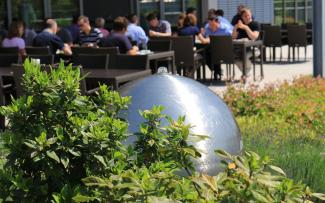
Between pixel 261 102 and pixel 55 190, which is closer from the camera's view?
pixel 55 190

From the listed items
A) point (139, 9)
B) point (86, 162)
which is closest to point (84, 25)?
point (139, 9)

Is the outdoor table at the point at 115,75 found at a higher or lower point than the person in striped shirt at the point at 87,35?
lower

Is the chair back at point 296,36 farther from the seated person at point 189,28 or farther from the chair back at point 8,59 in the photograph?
the chair back at point 8,59

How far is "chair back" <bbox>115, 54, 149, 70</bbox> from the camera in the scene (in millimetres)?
9070

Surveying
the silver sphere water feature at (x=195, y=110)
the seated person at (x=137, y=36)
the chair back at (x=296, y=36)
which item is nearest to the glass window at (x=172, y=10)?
the chair back at (x=296, y=36)

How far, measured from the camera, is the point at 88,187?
9.17 feet

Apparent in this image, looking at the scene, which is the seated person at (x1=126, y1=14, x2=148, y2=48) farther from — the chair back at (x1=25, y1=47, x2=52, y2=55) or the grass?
the grass

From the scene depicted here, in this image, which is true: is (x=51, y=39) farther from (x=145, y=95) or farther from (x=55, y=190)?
A: (x=55, y=190)

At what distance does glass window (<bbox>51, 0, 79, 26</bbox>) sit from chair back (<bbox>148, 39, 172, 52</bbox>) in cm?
659

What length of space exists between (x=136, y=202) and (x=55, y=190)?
1.54 ft

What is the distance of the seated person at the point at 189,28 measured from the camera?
48.1 feet

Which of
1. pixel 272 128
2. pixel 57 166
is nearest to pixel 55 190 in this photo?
pixel 57 166

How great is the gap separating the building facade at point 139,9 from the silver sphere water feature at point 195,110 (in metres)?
13.9

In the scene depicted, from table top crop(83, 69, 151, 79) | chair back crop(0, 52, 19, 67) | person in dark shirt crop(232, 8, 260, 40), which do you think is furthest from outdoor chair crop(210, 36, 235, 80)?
chair back crop(0, 52, 19, 67)
